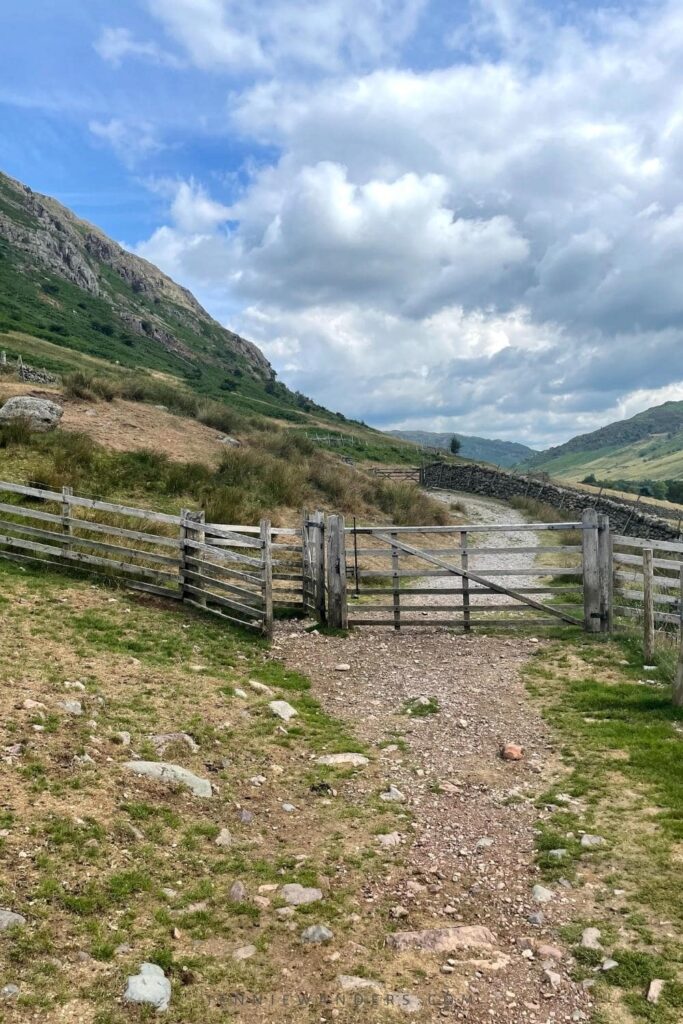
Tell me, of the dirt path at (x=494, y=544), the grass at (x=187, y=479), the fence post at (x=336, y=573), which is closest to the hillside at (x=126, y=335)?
the grass at (x=187, y=479)

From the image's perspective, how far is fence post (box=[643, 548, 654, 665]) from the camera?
8.84 metres

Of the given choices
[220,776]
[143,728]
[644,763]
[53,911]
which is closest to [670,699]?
[644,763]

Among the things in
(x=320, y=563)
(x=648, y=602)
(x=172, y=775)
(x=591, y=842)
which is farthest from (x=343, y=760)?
(x=320, y=563)

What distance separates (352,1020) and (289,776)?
9.32 feet

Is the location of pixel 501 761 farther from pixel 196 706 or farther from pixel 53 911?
pixel 53 911

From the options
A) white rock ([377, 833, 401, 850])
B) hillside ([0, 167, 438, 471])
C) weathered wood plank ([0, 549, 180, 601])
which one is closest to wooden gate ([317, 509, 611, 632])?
weathered wood plank ([0, 549, 180, 601])

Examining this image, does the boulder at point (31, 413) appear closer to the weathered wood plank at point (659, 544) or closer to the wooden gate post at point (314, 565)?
the wooden gate post at point (314, 565)

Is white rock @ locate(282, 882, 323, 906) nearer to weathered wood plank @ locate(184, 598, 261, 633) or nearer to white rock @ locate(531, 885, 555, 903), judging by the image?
white rock @ locate(531, 885, 555, 903)

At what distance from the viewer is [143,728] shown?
629cm

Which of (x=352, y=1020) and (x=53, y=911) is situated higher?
(x=53, y=911)

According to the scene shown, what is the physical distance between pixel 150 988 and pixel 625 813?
3909mm

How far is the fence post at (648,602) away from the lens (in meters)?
8.84

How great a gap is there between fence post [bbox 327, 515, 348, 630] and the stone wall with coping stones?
17.2 meters

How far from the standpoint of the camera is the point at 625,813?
529 cm
